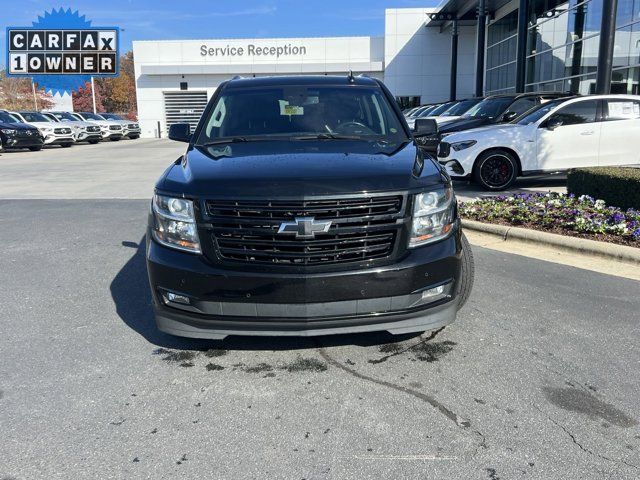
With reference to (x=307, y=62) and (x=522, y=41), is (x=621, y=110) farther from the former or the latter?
(x=307, y=62)

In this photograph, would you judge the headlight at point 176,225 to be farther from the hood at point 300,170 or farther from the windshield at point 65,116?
the windshield at point 65,116

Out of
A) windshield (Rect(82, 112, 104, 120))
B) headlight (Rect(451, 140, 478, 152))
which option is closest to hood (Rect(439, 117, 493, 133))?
headlight (Rect(451, 140, 478, 152))

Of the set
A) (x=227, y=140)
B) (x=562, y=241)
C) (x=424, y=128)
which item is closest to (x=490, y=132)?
(x=562, y=241)

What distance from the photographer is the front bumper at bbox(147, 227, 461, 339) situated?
309 centimetres

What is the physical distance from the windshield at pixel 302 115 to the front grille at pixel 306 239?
126 centimetres

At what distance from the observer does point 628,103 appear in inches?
412

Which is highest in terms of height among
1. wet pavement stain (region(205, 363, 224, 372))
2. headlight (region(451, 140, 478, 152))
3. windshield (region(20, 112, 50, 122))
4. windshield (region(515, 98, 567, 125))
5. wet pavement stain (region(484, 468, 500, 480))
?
windshield (region(20, 112, 50, 122))

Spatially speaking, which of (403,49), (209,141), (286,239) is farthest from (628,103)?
(403,49)

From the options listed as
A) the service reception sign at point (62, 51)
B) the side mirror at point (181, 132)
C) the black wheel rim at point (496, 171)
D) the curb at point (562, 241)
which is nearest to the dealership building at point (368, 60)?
the service reception sign at point (62, 51)

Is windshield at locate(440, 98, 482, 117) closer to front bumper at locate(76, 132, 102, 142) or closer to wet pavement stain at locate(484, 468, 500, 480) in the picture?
wet pavement stain at locate(484, 468, 500, 480)

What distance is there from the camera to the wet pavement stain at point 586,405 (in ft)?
9.38

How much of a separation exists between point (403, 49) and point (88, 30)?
68.1 ft

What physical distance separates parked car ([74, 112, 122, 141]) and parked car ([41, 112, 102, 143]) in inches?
41.0

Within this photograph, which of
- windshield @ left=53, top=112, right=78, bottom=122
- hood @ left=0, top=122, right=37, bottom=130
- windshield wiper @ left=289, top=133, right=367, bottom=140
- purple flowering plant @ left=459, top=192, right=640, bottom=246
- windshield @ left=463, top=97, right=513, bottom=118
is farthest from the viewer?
windshield @ left=53, top=112, right=78, bottom=122
